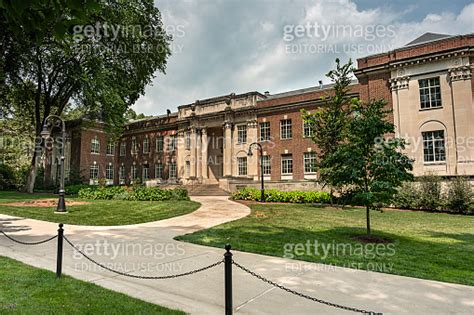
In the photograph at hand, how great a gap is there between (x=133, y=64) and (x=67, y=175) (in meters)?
19.0

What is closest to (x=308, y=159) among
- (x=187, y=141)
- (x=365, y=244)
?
(x=187, y=141)

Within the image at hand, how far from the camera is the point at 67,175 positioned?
38844 mm

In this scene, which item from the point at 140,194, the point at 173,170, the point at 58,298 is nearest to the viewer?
the point at 58,298

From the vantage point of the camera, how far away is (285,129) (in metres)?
31.2

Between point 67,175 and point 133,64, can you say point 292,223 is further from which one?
point 67,175

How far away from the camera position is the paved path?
4.43 metres

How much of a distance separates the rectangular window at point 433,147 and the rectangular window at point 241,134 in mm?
16933

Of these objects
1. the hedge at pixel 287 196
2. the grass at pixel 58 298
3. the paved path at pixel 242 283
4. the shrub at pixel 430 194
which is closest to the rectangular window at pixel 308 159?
the hedge at pixel 287 196

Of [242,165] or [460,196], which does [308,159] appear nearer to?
[242,165]

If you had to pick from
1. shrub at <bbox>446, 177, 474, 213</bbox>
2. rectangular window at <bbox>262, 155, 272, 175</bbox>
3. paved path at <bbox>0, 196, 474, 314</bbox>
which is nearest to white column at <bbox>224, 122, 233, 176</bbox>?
rectangular window at <bbox>262, 155, 272, 175</bbox>

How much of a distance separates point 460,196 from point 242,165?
20219 millimetres

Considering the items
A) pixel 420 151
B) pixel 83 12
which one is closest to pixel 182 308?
pixel 83 12

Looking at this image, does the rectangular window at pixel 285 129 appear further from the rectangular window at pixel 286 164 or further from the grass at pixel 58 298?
the grass at pixel 58 298

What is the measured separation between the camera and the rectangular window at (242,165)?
3328 centimetres
